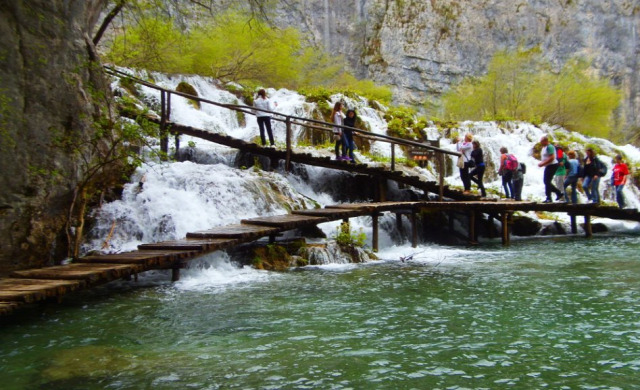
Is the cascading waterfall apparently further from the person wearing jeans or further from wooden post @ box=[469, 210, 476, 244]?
the person wearing jeans

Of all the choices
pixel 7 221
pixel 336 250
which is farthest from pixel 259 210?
pixel 7 221

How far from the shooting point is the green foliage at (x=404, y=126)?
882 inches

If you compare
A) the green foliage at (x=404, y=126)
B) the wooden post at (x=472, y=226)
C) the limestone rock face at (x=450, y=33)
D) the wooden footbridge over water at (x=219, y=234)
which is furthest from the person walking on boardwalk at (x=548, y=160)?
the limestone rock face at (x=450, y=33)

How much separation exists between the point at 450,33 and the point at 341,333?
48769 mm

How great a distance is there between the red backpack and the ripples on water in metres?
6.27

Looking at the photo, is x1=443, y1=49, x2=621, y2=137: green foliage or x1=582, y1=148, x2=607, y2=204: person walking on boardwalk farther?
x1=443, y1=49, x2=621, y2=137: green foliage

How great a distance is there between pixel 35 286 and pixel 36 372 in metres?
1.68

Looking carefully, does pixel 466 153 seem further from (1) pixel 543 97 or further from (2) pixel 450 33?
(2) pixel 450 33

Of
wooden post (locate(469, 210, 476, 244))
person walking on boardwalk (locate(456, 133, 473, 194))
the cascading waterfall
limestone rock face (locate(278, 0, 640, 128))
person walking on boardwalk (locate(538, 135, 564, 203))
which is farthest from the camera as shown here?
limestone rock face (locate(278, 0, 640, 128))

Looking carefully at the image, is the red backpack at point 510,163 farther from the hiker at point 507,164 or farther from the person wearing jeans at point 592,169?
the person wearing jeans at point 592,169

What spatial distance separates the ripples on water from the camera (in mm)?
4082

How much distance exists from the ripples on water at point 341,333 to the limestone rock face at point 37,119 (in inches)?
49.7

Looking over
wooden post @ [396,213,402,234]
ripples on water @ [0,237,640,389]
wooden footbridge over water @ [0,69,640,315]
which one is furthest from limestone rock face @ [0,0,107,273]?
wooden post @ [396,213,402,234]

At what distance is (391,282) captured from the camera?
7938 mm
